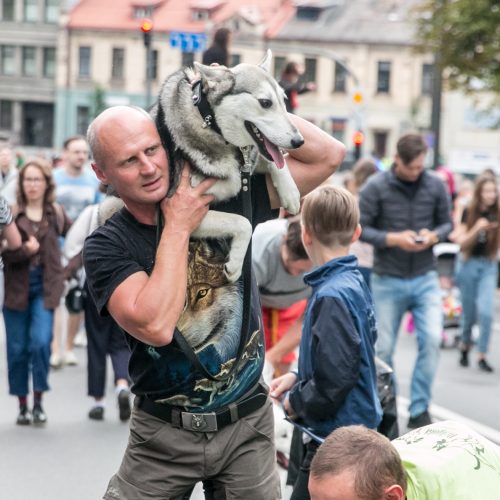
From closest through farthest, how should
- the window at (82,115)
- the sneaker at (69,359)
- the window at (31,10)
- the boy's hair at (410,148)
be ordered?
1. the boy's hair at (410,148)
2. the sneaker at (69,359)
3. the window at (82,115)
4. the window at (31,10)

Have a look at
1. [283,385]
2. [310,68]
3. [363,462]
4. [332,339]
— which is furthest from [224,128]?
[310,68]

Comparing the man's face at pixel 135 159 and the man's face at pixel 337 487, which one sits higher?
the man's face at pixel 135 159

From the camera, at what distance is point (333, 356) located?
4340mm

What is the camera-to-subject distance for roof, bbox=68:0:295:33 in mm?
74250

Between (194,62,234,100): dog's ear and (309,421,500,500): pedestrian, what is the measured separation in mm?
1034

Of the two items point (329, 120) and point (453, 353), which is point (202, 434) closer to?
point (453, 353)

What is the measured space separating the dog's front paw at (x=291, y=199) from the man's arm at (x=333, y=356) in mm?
906

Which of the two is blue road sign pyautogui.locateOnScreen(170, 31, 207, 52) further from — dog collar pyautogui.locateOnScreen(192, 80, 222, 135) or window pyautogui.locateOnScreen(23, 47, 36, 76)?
window pyautogui.locateOnScreen(23, 47, 36, 76)

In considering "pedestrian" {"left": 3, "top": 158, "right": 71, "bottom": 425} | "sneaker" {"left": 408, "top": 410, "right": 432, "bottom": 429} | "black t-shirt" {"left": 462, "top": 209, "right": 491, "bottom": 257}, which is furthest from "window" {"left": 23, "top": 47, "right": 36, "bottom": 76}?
"sneaker" {"left": 408, "top": 410, "right": 432, "bottom": 429}

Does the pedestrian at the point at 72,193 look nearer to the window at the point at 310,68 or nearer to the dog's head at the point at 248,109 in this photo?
the dog's head at the point at 248,109

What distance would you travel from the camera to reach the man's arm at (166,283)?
3.22 metres

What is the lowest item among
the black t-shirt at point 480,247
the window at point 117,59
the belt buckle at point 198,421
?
the belt buckle at point 198,421

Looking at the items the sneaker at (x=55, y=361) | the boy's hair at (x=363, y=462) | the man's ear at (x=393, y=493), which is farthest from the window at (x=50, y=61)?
the man's ear at (x=393, y=493)

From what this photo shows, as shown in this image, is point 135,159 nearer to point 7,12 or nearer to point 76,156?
point 76,156
